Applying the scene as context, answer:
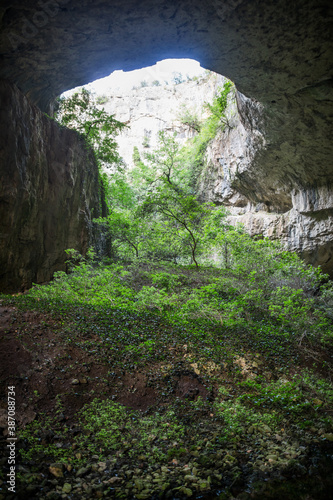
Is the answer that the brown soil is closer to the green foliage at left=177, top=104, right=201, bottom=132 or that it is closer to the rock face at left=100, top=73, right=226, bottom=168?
the green foliage at left=177, top=104, right=201, bottom=132

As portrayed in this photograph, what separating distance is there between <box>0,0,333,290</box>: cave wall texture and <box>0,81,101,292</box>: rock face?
0.33 feet

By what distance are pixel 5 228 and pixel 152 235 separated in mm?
7435

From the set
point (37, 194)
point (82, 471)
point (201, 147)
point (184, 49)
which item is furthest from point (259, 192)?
point (82, 471)

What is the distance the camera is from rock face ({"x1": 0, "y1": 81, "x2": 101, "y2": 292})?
7281mm

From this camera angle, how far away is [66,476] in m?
2.51

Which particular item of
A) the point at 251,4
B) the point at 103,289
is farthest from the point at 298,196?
the point at 103,289

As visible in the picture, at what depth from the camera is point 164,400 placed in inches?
156

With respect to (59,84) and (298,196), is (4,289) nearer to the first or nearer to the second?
(59,84)

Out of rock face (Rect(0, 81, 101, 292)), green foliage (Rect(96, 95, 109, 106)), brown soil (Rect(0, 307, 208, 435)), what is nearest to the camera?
brown soil (Rect(0, 307, 208, 435))

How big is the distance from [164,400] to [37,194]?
8.19m

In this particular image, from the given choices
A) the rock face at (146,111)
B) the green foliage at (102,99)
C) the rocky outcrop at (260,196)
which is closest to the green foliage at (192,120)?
the rock face at (146,111)

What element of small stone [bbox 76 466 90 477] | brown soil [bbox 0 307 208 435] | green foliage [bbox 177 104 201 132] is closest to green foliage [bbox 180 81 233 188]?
green foliage [bbox 177 104 201 132]

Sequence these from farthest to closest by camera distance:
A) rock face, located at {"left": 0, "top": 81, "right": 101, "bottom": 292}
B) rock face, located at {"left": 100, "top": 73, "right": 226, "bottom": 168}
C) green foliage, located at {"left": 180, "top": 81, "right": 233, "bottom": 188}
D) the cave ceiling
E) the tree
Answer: rock face, located at {"left": 100, "top": 73, "right": 226, "bottom": 168} < green foliage, located at {"left": 180, "top": 81, "right": 233, "bottom": 188} < the tree < rock face, located at {"left": 0, "top": 81, "right": 101, "bottom": 292} < the cave ceiling

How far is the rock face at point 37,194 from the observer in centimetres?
728
